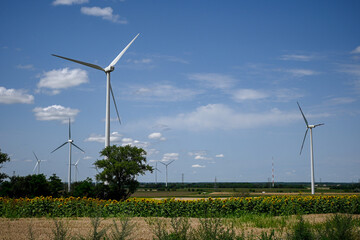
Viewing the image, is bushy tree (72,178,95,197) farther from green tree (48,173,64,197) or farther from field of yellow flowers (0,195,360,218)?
field of yellow flowers (0,195,360,218)

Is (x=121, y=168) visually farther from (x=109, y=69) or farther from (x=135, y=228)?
(x=135, y=228)

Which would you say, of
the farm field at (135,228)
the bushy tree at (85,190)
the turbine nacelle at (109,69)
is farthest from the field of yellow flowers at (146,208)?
the turbine nacelle at (109,69)

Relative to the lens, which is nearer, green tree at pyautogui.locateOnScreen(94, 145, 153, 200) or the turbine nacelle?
green tree at pyautogui.locateOnScreen(94, 145, 153, 200)

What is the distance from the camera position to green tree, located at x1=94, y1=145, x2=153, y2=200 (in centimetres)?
3127

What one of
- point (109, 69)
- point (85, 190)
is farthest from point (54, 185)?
point (109, 69)

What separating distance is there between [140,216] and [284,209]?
7719 mm

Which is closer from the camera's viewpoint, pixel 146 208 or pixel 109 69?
pixel 146 208

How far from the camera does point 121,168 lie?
1235 inches

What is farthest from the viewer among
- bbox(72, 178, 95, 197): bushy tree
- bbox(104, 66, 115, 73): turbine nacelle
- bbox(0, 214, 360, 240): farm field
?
bbox(104, 66, 115, 73): turbine nacelle

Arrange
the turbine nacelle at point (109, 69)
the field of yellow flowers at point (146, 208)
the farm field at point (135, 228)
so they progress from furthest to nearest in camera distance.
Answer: the turbine nacelle at point (109, 69) < the field of yellow flowers at point (146, 208) < the farm field at point (135, 228)

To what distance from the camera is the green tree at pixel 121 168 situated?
31.3 metres

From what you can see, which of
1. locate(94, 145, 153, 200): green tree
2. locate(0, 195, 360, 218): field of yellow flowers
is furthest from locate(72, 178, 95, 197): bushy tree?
locate(0, 195, 360, 218): field of yellow flowers

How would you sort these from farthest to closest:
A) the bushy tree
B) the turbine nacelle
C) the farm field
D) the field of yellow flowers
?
the turbine nacelle, the bushy tree, the field of yellow flowers, the farm field

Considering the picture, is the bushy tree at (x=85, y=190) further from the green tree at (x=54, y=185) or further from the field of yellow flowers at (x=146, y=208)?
the field of yellow flowers at (x=146, y=208)
